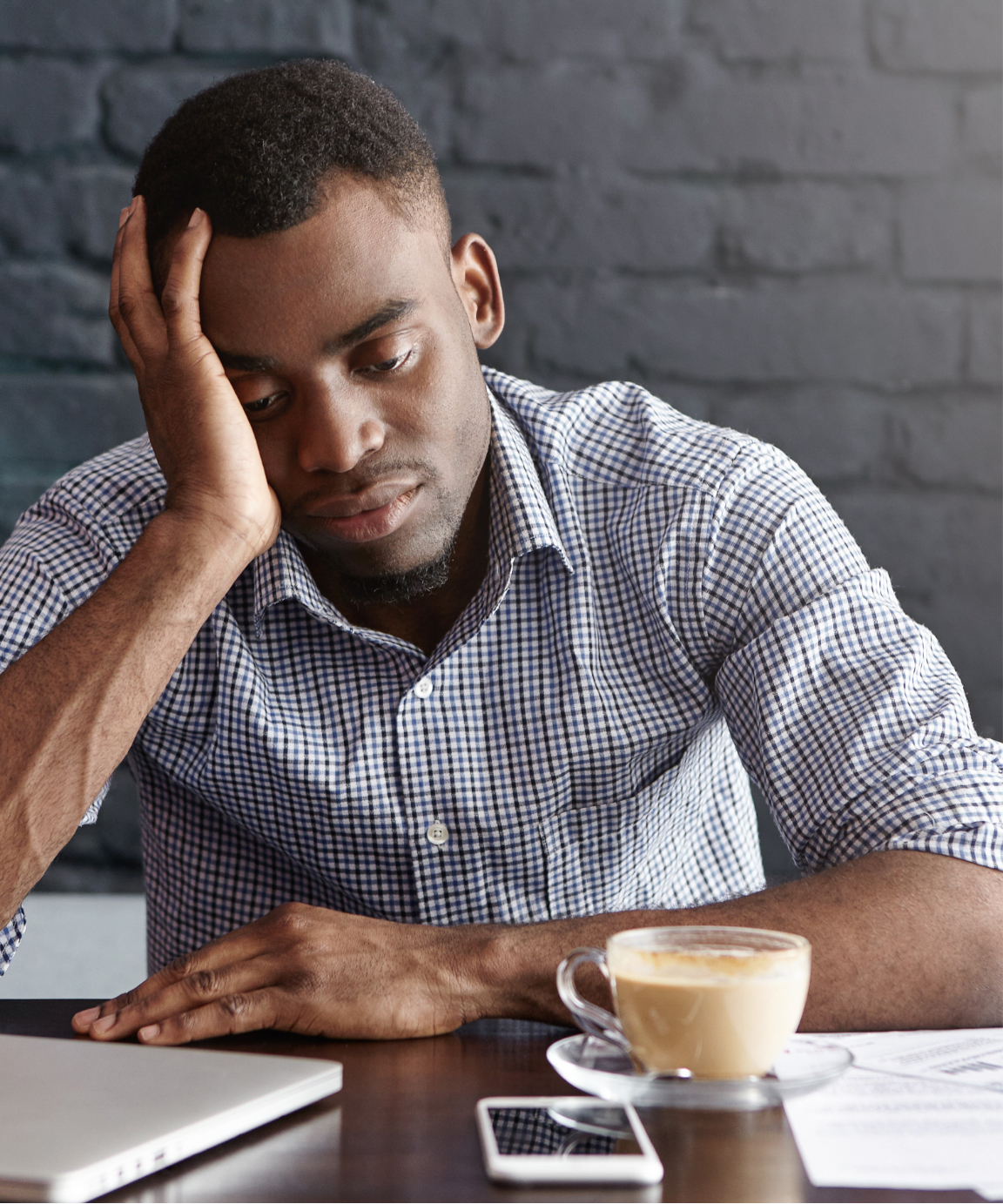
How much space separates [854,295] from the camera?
1.62 m

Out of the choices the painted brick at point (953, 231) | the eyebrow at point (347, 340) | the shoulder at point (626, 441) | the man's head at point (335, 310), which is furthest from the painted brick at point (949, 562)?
the eyebrow at point (347, 340)

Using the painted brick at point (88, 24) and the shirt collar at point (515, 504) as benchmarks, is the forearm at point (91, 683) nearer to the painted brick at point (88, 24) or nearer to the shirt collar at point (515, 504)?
the shirt collar at point (515, 504)

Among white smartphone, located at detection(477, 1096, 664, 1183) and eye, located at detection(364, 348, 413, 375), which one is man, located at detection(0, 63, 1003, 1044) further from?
white smartphone, located at detection(477, 1096, 664, 1183)

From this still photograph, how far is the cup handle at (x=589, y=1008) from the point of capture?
677 mm

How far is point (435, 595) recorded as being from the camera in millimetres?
1252

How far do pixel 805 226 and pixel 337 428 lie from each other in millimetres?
842

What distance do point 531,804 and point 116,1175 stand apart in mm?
662

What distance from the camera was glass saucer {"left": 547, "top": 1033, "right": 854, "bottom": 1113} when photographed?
616 mm

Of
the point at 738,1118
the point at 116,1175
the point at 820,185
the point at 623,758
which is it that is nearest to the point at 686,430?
the point at 623,758

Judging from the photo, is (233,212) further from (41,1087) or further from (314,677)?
(41,1087)

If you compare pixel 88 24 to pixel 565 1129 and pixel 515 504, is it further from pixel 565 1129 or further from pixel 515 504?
pixel 565 1129

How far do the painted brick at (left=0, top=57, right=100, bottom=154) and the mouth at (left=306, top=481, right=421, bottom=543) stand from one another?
0.83 m

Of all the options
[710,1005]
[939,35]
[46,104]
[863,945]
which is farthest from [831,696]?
[46,104]

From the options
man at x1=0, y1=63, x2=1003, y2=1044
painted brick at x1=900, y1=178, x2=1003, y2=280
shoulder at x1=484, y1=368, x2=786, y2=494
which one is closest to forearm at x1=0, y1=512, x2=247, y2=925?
man at x1=0, y1=63, x2=1003, y2=1044
